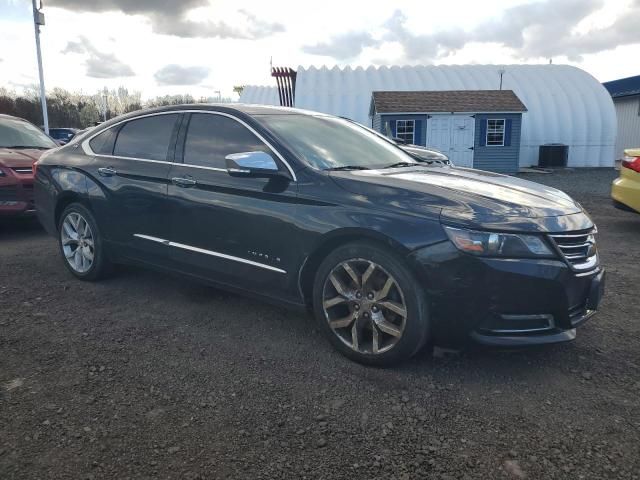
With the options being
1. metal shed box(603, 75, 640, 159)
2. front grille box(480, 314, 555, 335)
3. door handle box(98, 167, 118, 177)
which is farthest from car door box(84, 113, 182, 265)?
metal shed box(603, 75, 640, 159)

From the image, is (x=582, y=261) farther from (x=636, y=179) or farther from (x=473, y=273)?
(x=636, y=179)

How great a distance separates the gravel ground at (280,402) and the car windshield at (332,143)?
130 centimetres

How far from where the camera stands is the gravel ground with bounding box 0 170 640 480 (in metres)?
2.26

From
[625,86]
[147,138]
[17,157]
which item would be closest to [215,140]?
[147,138]

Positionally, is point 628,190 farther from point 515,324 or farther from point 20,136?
point 20,136

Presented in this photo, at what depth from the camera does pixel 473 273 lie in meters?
2.77

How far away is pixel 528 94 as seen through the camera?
80.8ft

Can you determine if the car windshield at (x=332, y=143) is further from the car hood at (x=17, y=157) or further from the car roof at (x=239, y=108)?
the car hood at (x=17, y=157)

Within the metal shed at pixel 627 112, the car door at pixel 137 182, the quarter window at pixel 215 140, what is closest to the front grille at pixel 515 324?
the quarter window at pixel 215 140

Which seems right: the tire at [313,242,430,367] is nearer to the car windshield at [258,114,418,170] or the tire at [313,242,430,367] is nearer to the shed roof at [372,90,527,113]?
the car windshield at [258,114,418,170]

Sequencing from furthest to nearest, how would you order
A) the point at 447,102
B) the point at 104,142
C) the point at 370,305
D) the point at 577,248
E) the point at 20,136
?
the point at 447,102
the point at 20,136
the point at 104,142
the point at 370,305
the point at 577,248

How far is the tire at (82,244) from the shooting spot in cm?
475

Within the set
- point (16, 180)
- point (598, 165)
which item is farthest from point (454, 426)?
point (598, 165)

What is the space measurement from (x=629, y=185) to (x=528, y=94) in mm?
19508
